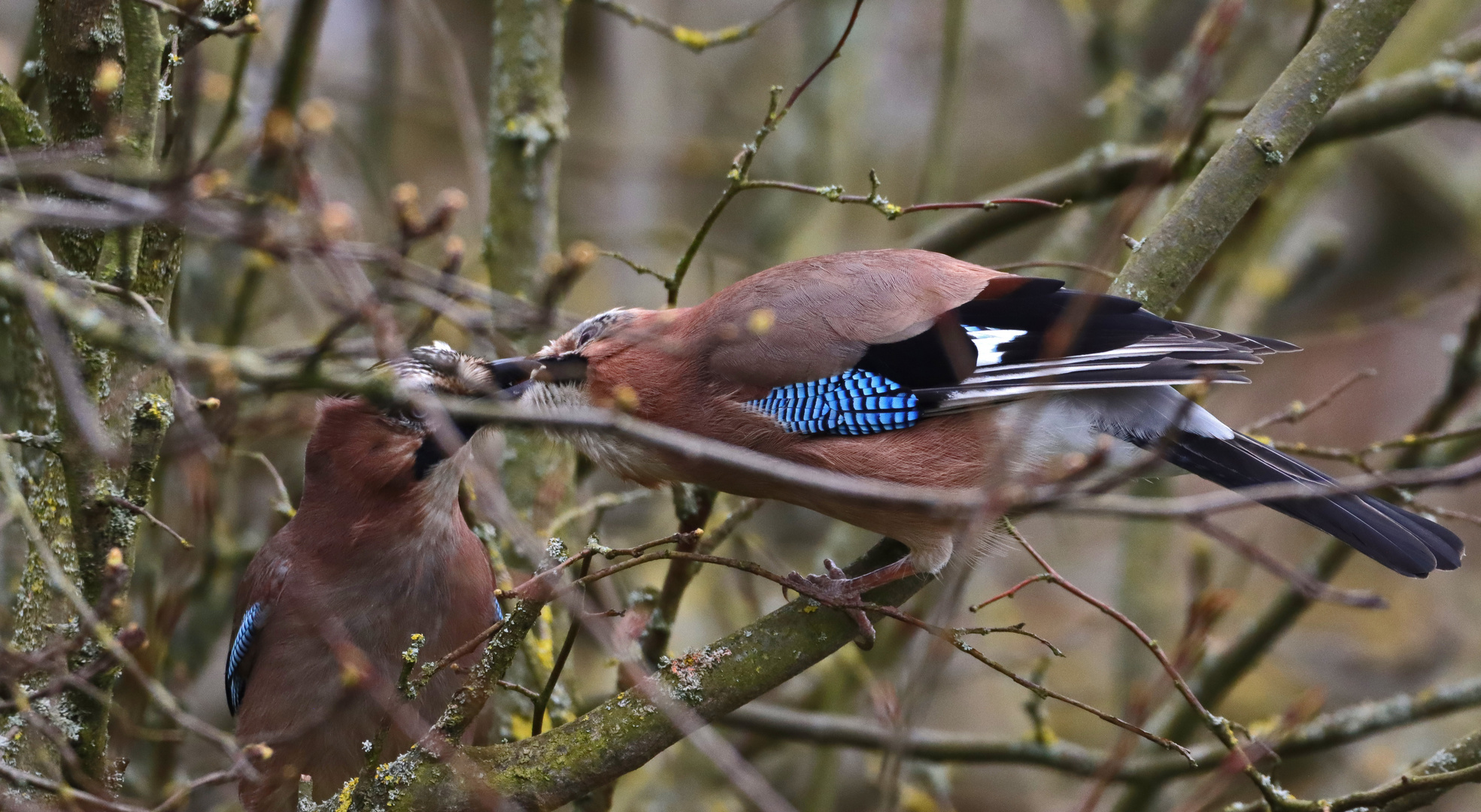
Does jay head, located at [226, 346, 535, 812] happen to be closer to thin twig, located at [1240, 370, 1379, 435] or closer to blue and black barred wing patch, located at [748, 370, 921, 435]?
blue and black barred wing patch, located at [748, 370, 921, 435]

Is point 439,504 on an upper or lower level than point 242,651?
upper

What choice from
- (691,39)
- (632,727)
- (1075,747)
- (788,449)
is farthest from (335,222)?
(1075,747)

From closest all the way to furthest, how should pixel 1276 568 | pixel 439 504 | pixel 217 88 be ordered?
pixel 1276 568 → pixel 439 504 → pixel 217 88

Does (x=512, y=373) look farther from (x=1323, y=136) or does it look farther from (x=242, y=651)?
(x=1323, y=136)

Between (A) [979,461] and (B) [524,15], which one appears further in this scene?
(B) [524,15]

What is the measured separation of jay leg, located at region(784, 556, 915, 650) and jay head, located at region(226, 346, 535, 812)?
1.13m

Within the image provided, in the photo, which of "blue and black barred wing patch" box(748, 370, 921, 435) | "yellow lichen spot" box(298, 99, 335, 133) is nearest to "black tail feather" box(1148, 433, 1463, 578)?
"blue and black barred wing patch" box(748, 370, 921, 435)

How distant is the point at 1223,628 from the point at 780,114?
668 cm

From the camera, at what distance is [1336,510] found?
3639 millimetres

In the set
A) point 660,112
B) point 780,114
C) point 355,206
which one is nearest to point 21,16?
point 355,206

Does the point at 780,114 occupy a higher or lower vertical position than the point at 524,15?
lower

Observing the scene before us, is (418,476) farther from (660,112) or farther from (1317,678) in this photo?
(1317,678)

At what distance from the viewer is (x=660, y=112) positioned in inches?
347

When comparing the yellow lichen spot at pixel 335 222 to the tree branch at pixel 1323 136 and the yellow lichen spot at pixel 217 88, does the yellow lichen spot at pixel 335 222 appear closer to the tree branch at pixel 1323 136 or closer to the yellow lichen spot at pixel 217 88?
the tree branch at pixel 1323 136
